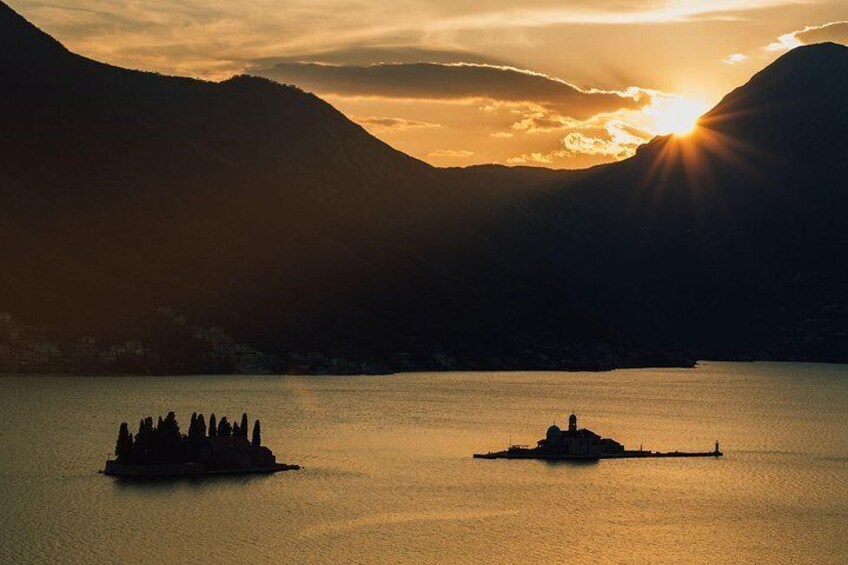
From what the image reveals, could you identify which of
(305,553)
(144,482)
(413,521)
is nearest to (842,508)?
(413,521)

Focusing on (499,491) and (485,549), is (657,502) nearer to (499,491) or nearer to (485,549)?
(499,491)

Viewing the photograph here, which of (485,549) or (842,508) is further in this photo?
(842,508)

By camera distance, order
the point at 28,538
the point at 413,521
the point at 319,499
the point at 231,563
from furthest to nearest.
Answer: the point at 319,499, the point at 413,521, the point at 28,538, the point at 231,563

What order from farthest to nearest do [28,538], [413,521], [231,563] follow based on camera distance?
[413,521] → [28,538] → [231,563]

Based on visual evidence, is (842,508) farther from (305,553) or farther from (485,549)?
(305,553)

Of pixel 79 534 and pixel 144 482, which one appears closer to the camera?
pixel 79 534

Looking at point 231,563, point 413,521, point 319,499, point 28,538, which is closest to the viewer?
point 231,563

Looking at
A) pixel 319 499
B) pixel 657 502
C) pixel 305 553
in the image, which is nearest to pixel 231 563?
pixel 305 553

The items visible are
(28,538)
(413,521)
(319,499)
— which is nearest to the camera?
(28,538)

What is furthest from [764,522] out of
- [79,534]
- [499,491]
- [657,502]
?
[79,534]
